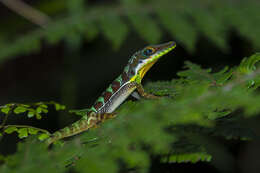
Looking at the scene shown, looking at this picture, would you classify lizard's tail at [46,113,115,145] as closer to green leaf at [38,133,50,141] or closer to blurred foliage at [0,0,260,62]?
green leaf at [38,133,50,141]

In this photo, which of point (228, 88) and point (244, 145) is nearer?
point (228, 88)

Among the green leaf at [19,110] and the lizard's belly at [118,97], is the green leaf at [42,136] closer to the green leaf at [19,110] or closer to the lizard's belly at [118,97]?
the green leaf at [19,110]

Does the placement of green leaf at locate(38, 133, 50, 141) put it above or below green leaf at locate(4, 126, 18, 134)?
below

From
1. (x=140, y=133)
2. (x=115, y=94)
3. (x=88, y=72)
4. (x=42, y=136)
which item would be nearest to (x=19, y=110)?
(x=42, y=136)

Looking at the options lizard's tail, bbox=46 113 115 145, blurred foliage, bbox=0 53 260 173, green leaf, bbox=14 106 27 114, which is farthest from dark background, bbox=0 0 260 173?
blurred foliage, bbox=0 53 260 173

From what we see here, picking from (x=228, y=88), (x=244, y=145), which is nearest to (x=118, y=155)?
A: (x=228, y=88)

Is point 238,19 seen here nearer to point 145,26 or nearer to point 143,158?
point 145,26
